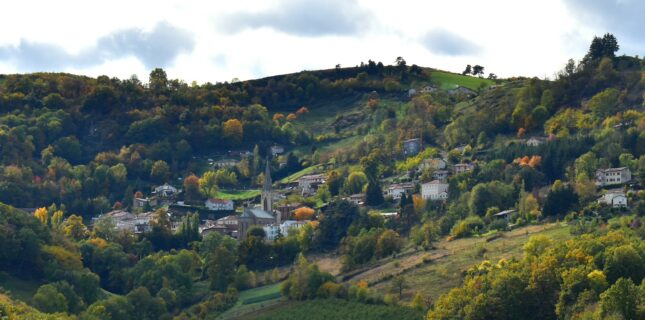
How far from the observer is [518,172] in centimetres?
12731

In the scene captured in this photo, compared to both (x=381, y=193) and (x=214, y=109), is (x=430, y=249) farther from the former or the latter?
(x=214, y=109)

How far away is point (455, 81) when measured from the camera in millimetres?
193250

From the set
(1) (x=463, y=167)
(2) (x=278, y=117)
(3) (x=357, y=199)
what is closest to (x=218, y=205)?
(3) (x=357, y=199)

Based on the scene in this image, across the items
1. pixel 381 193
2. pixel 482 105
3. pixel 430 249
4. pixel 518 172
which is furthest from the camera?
pixel 482 105

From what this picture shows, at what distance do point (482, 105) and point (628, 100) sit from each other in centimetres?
2072

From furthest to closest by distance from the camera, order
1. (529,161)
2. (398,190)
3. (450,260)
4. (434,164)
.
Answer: (434,164) → (398,190) → (529,161) → (450,260)

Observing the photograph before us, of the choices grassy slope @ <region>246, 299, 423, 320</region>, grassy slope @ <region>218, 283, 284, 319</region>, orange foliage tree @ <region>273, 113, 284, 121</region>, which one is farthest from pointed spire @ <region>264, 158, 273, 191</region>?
grassy slope @ <region>246, 299, 423, 320</region>

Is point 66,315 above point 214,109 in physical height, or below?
below

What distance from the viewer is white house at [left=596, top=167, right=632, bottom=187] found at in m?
122

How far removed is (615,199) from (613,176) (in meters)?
8.23

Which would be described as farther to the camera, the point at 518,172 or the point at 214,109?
→ the point at 214,109

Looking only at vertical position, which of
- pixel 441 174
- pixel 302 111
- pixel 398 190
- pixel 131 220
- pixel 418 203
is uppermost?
pixel 302 111

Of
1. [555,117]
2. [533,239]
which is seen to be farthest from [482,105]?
[533,239]

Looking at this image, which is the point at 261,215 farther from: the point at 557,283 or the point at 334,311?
the point at 557,283
